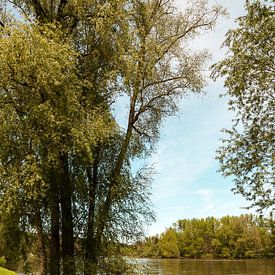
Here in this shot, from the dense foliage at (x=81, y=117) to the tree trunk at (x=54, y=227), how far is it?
0.03 m

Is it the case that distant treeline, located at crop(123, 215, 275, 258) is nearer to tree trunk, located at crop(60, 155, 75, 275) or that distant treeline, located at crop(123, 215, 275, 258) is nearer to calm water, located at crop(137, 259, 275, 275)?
calm water, located at crop(137, 259, 275, 275)

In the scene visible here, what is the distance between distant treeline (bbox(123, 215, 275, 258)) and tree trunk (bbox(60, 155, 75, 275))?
9512 cm

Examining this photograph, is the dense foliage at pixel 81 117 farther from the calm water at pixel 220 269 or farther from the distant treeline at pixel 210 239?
the distant treeline at pixel 210 239

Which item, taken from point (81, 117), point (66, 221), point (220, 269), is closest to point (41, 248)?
point (66, 221)

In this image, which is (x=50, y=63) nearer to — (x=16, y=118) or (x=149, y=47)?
(x=16, y=118)

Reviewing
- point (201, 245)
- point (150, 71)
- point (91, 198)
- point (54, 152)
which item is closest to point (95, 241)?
point (91, 198)

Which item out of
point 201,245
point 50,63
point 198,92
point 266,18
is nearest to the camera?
point 50,63

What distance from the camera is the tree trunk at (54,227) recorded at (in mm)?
13750

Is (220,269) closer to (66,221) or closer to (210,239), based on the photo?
(66,221)

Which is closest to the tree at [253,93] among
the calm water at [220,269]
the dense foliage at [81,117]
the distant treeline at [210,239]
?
the dense foliage at [81,117]

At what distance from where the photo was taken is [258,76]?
14.8 meters

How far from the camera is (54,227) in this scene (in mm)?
14516

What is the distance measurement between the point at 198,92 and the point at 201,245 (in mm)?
121731

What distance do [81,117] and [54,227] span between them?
3.89 m
